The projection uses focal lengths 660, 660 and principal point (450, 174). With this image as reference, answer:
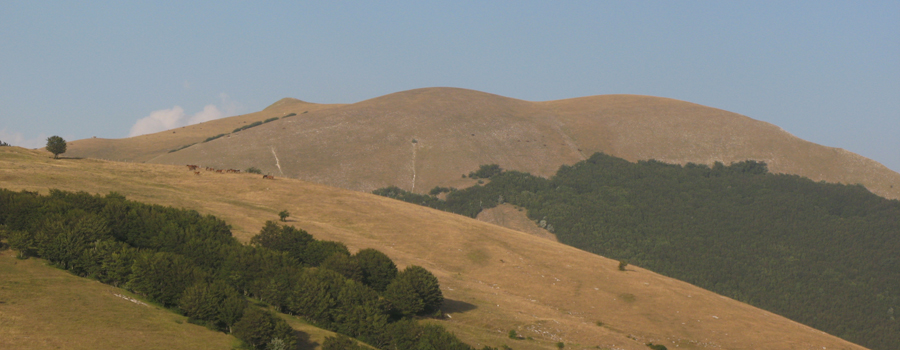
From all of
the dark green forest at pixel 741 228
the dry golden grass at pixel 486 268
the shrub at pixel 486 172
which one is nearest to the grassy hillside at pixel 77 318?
the dry golden grass at pixel 486 268

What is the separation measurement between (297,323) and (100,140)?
17148 centimetres

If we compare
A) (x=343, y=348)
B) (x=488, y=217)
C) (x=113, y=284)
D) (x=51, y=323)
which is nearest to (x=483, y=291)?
(x=343, y=348)

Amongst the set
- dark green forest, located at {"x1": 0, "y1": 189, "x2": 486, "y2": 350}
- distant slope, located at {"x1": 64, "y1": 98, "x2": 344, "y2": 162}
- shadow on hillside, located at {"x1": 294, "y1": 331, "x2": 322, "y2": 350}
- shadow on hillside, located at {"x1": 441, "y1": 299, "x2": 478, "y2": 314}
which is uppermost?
distant slope, located at {"x1": 64, "y1": 98, "x2": 344, "y2": 162}

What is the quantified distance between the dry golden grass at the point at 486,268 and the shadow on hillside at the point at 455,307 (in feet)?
0.33

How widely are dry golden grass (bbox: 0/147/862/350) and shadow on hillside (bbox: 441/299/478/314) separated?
0.10 metres

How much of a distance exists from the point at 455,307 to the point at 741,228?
139235 mm

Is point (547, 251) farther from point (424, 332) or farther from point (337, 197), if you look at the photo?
point (424, 332)

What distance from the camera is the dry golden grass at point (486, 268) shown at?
173 feet

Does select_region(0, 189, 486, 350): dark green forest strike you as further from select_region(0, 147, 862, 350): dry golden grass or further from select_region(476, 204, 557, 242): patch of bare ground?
select_region(476, 204, 557, 242): patch of bare ground

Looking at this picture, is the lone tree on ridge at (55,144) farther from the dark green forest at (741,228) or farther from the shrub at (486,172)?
the shrub at (486,172)

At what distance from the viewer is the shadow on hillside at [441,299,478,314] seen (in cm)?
5097

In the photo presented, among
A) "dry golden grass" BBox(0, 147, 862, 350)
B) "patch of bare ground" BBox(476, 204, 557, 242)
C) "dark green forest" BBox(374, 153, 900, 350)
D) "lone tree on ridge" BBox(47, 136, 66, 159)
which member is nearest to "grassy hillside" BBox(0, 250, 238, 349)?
"dry golden grass" BBox(0, 147, 862, 350)

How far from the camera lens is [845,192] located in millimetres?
184500

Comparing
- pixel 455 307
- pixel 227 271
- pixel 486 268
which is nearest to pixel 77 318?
pixel 227 271
